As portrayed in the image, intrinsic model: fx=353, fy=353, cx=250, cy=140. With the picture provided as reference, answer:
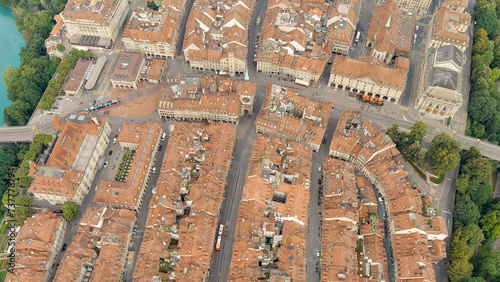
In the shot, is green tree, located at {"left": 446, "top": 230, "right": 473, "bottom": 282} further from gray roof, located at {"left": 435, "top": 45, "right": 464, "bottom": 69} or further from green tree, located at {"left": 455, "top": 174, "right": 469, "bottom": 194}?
gray roof, located at {"left": 435, "top": 45, "right": 464, "bottom": 69}

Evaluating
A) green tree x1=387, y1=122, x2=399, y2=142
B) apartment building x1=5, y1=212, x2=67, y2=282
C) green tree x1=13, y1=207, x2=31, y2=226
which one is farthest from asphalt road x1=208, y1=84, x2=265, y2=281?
green tree x1=13, y1=207, x2=31, y2=226

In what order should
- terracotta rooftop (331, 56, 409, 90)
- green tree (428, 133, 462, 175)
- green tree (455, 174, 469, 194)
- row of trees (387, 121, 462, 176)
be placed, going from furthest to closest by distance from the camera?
terracotta rooftop (331, 56, 409, 90) → row of trees (387, 121, 462, 176) → green tree (428, 133, 462, 175) → green tree (455, 174, 469, 194)

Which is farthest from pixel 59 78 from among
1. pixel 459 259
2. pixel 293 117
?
pixel 459 259

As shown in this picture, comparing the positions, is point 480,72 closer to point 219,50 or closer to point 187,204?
point 219,50

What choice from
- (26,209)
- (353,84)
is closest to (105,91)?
(26,209)

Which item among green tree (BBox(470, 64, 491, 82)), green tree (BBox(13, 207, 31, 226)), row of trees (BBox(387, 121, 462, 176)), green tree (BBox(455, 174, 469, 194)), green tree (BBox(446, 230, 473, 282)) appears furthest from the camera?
green tree (BBox(470, 64, 491, 82))

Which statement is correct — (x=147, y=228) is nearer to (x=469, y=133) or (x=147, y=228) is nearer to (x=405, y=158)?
(x=405, y=158)
